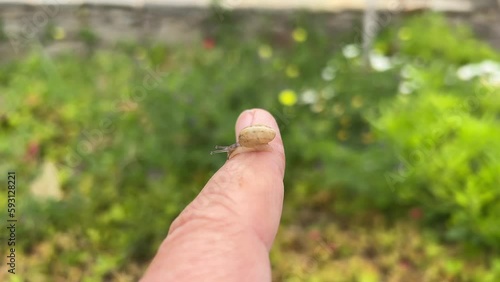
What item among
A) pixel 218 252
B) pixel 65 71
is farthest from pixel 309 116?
pixel 218 252

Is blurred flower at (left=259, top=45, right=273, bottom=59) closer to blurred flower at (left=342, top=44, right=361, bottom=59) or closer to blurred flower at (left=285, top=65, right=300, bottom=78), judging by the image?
blurred flower at (left=285, top=65, right=300, bottom=78)

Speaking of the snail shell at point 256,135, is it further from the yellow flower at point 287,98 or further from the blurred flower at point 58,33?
the blurred flower at point 58,33

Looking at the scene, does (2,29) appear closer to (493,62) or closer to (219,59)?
(219,59)

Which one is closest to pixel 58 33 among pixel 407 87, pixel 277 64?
pixel 277 64

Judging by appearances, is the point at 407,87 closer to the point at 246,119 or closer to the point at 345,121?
the point at 345,121

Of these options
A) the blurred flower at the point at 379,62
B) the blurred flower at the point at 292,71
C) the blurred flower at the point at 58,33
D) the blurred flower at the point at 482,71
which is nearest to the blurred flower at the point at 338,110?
the blurred flower at the point at 292,71

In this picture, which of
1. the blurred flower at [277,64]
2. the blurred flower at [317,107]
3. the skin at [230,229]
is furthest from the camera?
the blurred flower at [277,64]

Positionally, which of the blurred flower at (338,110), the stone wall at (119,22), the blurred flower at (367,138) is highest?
the stone wall at (119,22)
